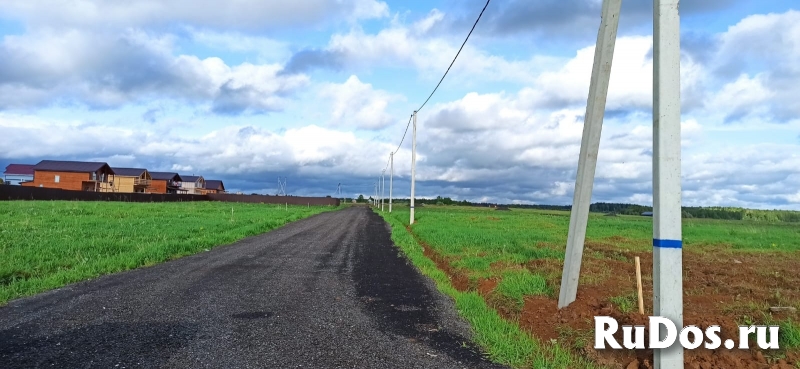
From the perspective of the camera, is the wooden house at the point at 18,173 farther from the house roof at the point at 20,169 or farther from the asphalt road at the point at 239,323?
the asphalt road at the point at 239,323

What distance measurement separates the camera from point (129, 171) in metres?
98.2

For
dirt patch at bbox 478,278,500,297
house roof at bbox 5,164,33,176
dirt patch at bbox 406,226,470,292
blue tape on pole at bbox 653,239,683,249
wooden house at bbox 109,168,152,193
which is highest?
house roof at bbox 5,164,33,176

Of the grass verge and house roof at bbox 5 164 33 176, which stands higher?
house roof at bbox 5 164 33 176

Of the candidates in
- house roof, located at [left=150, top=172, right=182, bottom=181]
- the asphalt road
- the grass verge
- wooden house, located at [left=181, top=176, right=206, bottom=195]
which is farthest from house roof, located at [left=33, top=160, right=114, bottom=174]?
the grass verge

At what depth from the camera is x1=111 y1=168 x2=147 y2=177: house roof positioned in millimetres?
96500

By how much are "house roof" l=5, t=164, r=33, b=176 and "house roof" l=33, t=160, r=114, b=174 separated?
79.3 feet

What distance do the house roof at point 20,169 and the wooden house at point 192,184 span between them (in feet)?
97.9

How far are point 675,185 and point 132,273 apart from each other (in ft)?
36.6

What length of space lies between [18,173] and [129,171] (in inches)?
932

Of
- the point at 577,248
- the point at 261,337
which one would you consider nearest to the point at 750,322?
the point at 577,248

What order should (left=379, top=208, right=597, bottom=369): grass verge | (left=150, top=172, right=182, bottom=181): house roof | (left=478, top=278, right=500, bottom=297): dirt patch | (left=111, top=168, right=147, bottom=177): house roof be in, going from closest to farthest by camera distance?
1. (left=379, top=208, right=597, bottom=369): grass verge
2. (left=478, top=278, right=500, bottom=297): dirt patch
3. (left=111, top=168, right=147, bottom=177): house roof
4. (left=150, top=172, right=182, bottom=181): house roof

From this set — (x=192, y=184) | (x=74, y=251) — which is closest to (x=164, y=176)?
(x=192, y=184)

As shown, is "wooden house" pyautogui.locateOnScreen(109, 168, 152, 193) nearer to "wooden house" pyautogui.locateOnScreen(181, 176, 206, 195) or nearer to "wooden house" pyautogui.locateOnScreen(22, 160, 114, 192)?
"wooden house" pyautogui.locateOnScreen(22, 160, 114, 192)

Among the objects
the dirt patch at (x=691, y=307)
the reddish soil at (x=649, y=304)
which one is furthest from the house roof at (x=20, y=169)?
the dirt patch at (x=691, y=307)
